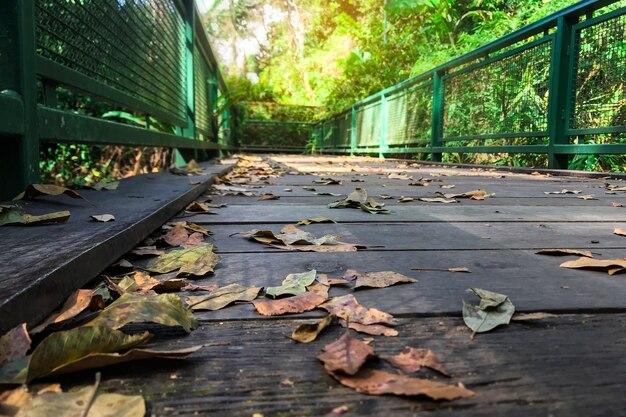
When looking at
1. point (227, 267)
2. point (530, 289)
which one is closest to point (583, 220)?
point (530, 289)

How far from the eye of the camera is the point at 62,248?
88 cm

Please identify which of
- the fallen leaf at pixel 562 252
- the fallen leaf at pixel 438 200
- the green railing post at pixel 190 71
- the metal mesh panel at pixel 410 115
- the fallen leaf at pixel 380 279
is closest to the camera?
the fallen leaf at pixel 380 279

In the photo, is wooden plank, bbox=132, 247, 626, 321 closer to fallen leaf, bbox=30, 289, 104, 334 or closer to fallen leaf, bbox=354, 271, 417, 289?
fallen leaf, bbox=354, 271, 417, 289

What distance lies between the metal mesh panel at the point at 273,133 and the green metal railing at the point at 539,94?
1229 cm

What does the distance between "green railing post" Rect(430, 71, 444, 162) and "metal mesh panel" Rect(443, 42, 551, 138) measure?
79 mm

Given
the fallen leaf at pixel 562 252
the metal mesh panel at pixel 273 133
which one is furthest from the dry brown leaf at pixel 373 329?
the metal mesh panel at pixel 273 133

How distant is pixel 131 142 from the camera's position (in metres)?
2.61

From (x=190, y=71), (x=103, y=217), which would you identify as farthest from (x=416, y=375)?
(x=190, y=71)

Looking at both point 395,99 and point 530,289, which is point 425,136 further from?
point 530,289

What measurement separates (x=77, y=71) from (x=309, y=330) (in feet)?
5.94

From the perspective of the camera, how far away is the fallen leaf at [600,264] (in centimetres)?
103

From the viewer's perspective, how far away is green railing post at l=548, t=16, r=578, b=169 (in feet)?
13.8

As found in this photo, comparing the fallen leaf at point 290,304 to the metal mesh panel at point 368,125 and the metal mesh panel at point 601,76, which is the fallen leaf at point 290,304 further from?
the metal mesh panel at point 368,125

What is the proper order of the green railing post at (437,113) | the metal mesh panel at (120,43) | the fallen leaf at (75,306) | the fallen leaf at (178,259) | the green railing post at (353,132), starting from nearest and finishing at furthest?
1. the fallen leaf at (75,306)
2. the fallen leaf at (178,259)
3. the metal mesh panel at (120,43)
4. the green railing post at (437,113)
5. the green railing post at (353,132)
